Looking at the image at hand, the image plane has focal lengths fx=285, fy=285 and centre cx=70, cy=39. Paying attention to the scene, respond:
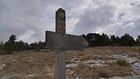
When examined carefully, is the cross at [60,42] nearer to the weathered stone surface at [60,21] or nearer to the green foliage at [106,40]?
the weathered stone surface at [60,21]

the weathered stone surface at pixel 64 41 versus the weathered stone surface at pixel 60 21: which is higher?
the weathered stone surface at pixel 60 21

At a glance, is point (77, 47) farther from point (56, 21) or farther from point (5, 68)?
point (5, 68)

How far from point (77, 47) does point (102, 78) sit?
1159 centimetres

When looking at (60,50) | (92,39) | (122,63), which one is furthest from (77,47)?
(92,39)

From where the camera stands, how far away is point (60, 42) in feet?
22.8

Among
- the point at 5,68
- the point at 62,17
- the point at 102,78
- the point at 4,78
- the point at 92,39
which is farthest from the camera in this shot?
the point at 92,39

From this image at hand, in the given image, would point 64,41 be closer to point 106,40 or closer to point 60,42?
point 60,42

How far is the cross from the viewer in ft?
22.3

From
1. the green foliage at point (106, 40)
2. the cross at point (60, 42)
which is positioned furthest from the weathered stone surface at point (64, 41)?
the green foliage at point (106, 40)

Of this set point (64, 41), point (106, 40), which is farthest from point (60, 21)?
point (106, 40)

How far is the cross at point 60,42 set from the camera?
22.3 ft

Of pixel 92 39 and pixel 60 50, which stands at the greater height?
pixel 92 39

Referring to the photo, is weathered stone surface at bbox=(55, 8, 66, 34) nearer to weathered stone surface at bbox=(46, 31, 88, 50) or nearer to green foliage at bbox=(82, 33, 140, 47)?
weathered stone surface at bbox=(46, 31, 88, 50)

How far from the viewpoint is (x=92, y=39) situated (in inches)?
2628
